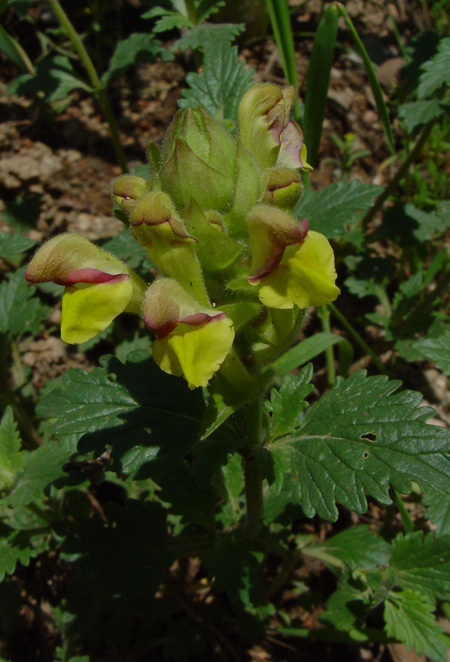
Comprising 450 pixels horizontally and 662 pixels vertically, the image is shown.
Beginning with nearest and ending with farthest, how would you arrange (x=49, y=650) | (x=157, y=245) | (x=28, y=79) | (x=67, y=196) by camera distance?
1. (x=157, y=245)
2. (x=49, y=650)
3. (x=28, y=79)
4. (x=67, y=196)

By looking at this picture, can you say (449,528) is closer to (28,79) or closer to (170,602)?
(170,602)

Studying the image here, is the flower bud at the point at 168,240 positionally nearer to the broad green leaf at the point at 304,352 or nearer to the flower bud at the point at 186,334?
the flower bud at the point at 186,334

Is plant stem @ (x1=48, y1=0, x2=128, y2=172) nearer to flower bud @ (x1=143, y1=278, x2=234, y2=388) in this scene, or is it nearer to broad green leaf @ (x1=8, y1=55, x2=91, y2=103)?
broad green leaf @ (x1=8, y1=55, x2=91, y2=103)

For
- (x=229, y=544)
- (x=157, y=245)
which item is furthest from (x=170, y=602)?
(x=157, y=245)

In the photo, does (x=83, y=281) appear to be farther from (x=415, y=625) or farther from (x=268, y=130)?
(x=415, y=625)

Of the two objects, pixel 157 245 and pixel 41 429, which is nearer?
pixel 157 245

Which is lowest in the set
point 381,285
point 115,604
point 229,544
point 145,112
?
point 115,604

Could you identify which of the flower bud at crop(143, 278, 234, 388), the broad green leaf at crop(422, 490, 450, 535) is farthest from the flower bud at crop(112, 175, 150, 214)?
the broad green leaf at crop(422, 490, 450, 535)
